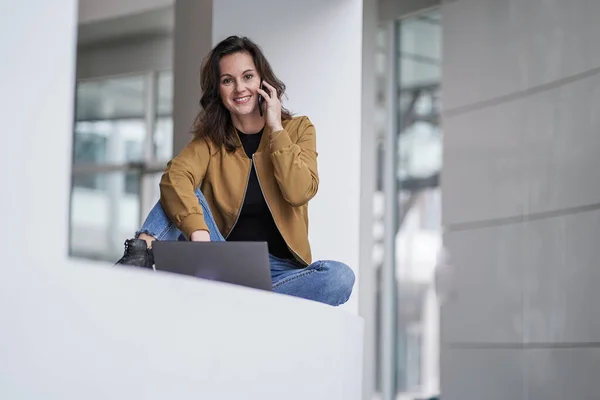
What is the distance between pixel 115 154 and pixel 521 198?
16.8 ft

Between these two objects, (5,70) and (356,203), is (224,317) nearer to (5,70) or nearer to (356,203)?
(5,70)

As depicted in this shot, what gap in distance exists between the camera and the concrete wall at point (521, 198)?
4910 millimetres

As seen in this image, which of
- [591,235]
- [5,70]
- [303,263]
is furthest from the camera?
[591,235]

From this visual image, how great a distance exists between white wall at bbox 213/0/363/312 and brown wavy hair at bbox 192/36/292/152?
0.71 metres

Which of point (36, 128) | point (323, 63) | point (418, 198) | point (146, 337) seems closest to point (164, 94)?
point (418, 198)

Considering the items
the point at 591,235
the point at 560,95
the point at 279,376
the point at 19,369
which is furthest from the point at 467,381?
the point at 19,369

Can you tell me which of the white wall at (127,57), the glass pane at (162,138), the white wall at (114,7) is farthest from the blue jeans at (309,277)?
the glass pane at (162,138)

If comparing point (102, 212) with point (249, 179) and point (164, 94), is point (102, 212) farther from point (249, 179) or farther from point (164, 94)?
point (249, 179)

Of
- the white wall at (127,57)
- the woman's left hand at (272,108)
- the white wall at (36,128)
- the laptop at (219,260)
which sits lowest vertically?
the laptop at (219,260)

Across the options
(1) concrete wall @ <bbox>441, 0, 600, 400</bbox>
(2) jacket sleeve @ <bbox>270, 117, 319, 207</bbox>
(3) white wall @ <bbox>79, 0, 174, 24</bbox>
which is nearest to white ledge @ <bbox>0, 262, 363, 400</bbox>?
(2) jacket sleeve @ <bbox>270, 117, 319, 207</bbox>

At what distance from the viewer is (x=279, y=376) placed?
76.7 inches

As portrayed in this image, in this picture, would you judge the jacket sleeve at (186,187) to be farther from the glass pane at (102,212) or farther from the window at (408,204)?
the glass pane at (102,212)

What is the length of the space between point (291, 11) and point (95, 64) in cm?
539

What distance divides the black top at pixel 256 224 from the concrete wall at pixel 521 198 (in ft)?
7.69
